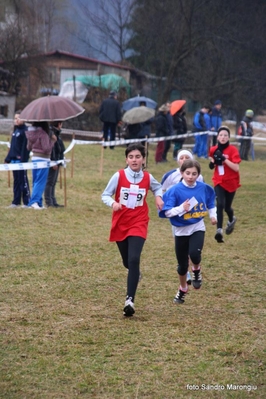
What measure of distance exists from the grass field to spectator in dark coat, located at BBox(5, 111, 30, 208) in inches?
61.7

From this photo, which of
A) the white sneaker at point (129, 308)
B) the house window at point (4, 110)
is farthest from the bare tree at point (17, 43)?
the white sneaker at point (129, 308)

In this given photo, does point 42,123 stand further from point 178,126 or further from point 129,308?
point 178,126

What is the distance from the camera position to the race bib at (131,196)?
23.6ft

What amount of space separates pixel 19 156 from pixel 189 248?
7.08 meters

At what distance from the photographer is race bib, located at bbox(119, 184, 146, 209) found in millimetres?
7188

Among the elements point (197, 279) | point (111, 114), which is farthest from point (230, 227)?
point (111, 114)

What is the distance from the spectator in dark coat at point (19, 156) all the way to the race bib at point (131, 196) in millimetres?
6650

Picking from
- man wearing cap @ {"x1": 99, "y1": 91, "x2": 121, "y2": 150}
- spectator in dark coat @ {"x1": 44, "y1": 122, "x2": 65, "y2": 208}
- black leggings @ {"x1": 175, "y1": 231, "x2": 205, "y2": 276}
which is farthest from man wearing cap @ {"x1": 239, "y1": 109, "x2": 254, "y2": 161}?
black leggings @ {"x1": 175, "y1": 231, "x2": 205, "y2": 276}

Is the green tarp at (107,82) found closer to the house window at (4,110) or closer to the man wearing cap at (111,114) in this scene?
the house window at (4,110)

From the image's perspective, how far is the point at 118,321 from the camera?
6.83 meters

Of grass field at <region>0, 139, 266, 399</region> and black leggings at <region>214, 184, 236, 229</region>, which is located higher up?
black leggings at <region>214, 184, 236, 229</region>

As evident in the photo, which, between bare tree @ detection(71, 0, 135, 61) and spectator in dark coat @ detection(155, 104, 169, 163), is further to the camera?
bare tree @ detection(71, 0, 135, 61)

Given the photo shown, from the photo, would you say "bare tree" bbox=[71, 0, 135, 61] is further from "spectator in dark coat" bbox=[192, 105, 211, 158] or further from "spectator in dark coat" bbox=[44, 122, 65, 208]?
"spectator in dark coat" bbox=[44, 122, 65, 208]

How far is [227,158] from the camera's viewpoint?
36.1 feet
